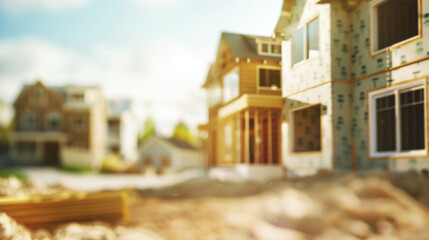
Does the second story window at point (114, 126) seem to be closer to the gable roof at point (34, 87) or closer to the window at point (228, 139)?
the gable roof at point (34, 87)

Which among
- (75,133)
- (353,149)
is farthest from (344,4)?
(75,133)

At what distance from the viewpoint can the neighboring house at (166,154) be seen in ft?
85.3

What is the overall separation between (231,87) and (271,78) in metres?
0.67

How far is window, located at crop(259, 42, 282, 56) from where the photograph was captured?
8.03 feet

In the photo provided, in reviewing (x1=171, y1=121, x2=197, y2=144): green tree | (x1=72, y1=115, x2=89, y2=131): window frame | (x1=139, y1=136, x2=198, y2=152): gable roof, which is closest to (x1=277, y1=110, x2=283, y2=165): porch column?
(x1=139, y1=136, x2=198, y2=152): gable roof

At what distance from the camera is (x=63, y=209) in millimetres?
5891

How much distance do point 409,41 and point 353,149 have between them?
809 millimetres

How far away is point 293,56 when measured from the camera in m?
2.46

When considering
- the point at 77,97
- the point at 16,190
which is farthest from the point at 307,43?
the point at 77,97

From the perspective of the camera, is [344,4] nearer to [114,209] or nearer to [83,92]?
[114,209]

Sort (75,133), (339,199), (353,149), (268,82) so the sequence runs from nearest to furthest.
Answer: (353,149), (268,82), (339,199), (75,133)

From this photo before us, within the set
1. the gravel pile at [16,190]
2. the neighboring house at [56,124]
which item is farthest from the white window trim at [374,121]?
the neighboring house at [56,124]

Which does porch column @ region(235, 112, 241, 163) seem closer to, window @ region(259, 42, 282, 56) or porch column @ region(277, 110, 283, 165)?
porch column @ region(277, 110, 283, 165)

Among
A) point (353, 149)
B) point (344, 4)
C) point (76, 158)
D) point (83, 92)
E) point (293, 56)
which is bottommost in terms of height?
point (76, 158)
